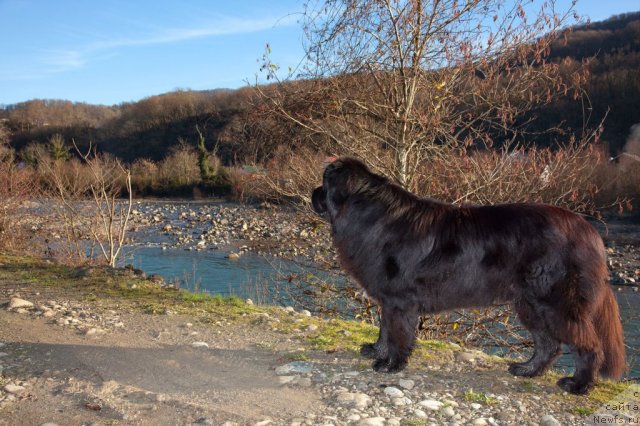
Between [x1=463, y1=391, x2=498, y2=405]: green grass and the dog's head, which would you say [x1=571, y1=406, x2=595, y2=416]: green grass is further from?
the dog's head

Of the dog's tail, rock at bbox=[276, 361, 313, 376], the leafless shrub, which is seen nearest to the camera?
the dog's tail

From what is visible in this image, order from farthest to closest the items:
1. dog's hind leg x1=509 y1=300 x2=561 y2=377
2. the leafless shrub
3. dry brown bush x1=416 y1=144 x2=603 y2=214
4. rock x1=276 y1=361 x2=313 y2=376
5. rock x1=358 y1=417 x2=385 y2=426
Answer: the leafless shrub → dry brown bush x1=416 y1=144 x2=603 y2=214 → rock x1=276 y1=361 x2=313 y2=376 → dog's hind leg x1=509 y1=300 x2=561 y2=377 → rock x1=358 y1=417 x2=385 y2=426

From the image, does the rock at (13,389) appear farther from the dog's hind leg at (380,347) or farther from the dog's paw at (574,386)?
the dog's paw at (574,386)

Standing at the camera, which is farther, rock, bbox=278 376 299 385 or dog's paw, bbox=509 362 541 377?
dog's paw, bbox=509 362 541 377

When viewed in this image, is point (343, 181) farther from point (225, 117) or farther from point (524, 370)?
point (225, 117)

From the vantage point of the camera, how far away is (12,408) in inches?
148

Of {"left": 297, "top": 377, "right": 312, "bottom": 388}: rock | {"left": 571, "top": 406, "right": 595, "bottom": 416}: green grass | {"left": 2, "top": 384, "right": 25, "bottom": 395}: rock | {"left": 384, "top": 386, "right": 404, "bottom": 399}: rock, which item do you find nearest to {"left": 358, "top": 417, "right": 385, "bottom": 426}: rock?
{"left": 384, "top": 386, "right": 404, "bottom": 399}: rock

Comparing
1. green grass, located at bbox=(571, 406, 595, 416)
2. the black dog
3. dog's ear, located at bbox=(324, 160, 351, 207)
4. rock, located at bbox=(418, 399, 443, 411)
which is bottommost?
green grass, located at bbox=(571, 406, 595, 416)

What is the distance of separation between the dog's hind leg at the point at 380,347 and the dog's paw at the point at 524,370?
114 cm

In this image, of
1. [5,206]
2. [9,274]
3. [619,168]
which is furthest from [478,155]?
[619,168]

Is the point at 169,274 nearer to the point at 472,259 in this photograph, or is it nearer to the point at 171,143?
the point at 472,259

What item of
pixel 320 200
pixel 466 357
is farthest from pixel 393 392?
pixel 320 200

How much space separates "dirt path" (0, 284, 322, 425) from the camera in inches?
147

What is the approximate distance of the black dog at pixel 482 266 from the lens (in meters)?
4.09
